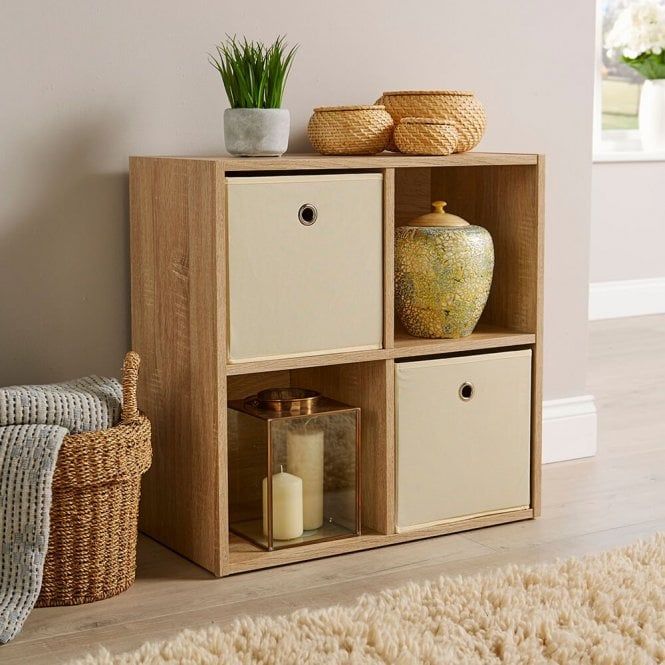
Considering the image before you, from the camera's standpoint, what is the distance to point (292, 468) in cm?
203

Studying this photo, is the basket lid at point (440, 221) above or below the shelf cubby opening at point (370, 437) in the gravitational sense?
above

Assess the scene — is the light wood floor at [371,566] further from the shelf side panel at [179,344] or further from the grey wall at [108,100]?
the grey wall at [108,100]

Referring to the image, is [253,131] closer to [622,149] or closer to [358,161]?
[358,161]

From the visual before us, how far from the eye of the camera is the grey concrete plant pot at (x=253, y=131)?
2.00 meters

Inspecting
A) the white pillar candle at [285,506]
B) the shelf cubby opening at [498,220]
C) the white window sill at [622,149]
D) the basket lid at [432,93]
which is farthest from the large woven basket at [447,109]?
the white window sill at [622,149]

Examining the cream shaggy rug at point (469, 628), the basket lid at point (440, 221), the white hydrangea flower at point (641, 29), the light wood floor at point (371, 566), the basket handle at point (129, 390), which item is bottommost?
the light wood floor at point (371, 566)

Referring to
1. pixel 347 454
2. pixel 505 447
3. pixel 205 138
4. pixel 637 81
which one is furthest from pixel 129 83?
pixel 637 81

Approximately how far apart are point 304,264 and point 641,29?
128 inches

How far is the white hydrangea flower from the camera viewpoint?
4.70 meters

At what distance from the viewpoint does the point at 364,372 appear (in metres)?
2.13

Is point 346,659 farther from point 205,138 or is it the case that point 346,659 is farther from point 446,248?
point 205,138

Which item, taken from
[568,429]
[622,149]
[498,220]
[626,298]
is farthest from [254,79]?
[622,149]

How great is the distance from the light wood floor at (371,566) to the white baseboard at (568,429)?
3 cm

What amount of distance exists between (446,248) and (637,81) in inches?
131
